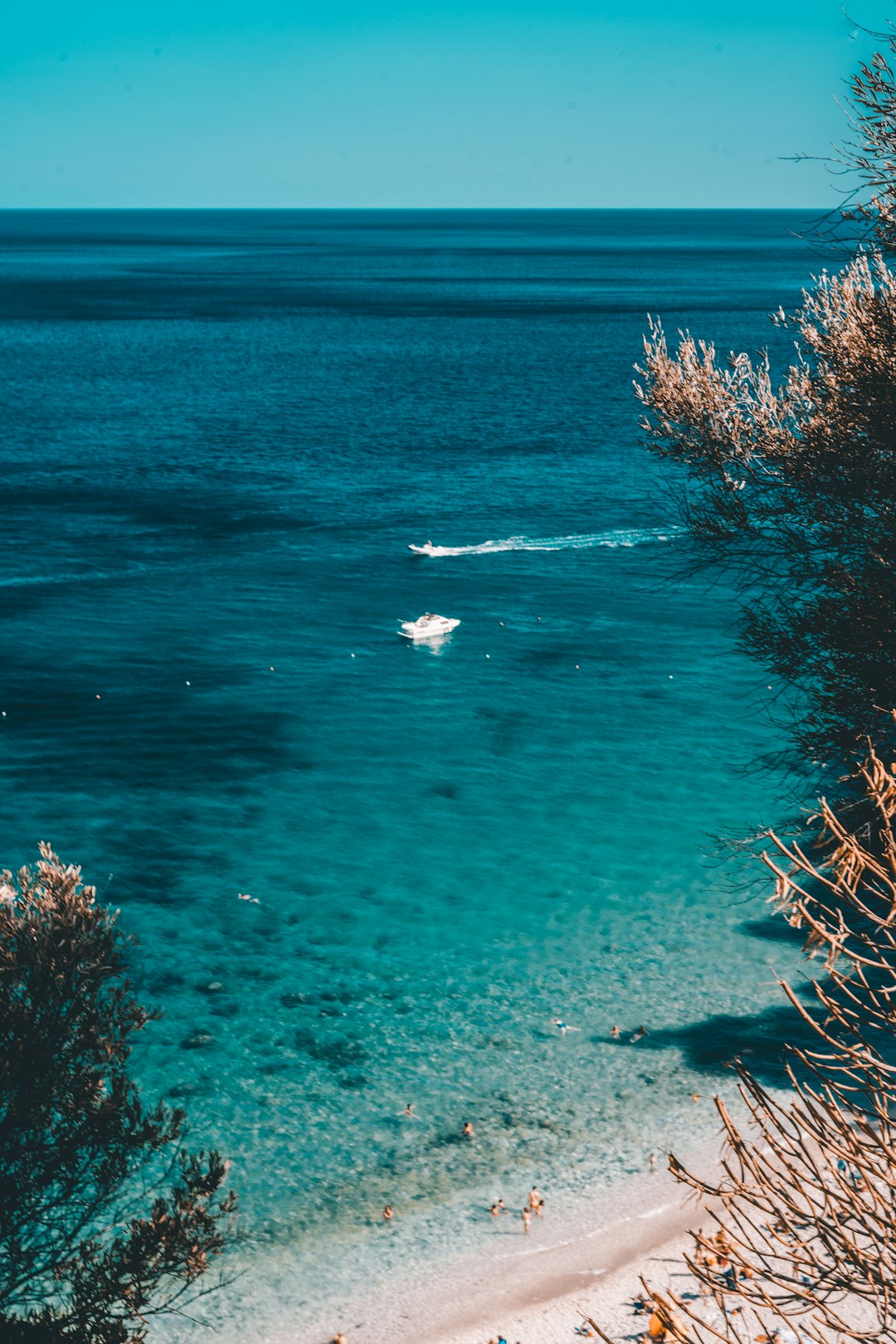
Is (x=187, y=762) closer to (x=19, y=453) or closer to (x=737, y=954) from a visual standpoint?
(x=737, y=954)

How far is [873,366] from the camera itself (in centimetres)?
1662

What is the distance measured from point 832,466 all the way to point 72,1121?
13653 mm

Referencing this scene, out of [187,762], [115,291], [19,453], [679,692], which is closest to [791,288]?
[115,291]

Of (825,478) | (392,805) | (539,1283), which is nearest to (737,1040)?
(539,1283)

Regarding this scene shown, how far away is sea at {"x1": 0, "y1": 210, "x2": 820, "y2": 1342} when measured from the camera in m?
21.5

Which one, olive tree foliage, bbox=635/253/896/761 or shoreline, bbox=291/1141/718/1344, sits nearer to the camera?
olive tree foliage, bbox=635/253/896/761

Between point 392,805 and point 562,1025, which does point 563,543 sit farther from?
point 562,1025

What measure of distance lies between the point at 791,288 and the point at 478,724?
158 metres

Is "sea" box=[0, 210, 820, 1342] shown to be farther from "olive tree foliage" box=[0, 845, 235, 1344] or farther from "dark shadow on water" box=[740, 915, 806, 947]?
"olive tree foliage" box=[0, 845, 235, 1344]

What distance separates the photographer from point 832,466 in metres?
16.8

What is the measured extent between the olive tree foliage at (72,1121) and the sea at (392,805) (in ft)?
13.4

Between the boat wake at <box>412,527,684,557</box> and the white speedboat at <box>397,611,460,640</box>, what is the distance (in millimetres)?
10170

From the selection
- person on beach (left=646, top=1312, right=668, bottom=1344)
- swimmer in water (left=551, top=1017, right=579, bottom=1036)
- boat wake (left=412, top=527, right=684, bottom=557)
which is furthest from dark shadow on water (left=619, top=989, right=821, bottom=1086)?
boat wake (left=412, top=527, right=684, bottom=557)

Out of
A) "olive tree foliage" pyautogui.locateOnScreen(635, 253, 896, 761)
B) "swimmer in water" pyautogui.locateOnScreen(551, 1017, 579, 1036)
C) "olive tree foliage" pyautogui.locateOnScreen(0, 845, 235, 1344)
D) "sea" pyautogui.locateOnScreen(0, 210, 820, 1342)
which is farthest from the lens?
"swimmer in water" pyautogui.locateOnScreen(551, 1017, 579, 1036)
